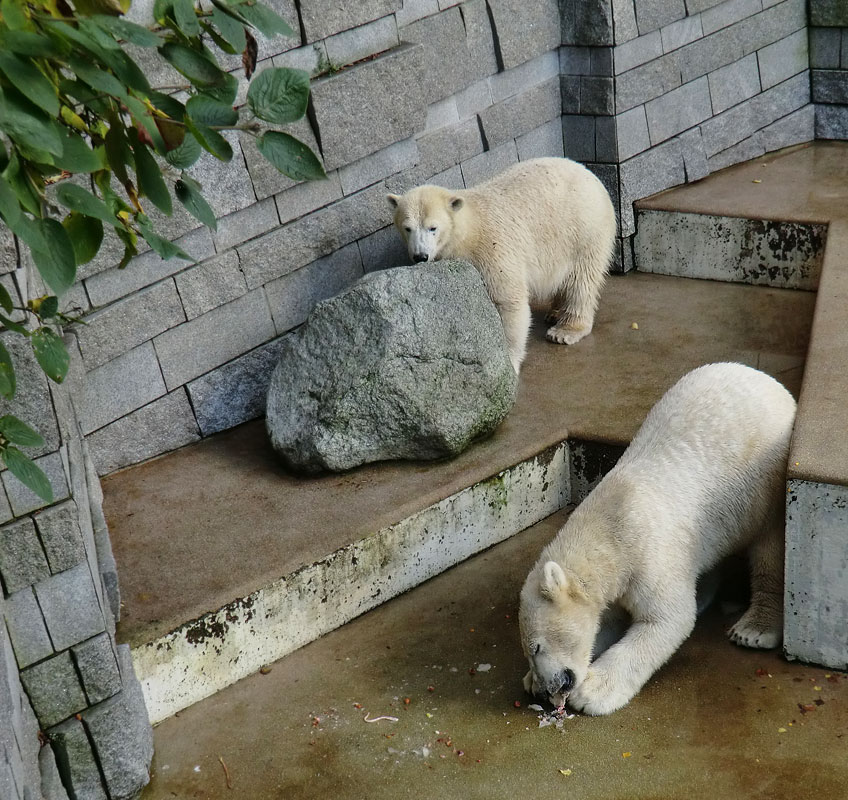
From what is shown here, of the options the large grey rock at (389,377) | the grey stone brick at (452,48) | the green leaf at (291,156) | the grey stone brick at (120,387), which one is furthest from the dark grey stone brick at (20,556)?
the grey stone brick at (452,48)

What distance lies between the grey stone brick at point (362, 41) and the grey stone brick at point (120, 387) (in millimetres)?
1618

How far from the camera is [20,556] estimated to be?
2.90 metres

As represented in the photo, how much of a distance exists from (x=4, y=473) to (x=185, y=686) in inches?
49.9

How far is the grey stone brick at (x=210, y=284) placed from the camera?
4586 mm

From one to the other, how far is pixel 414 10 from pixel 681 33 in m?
1.90

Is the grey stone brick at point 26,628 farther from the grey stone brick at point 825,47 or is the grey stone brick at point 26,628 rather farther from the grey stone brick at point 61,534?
the grey stone brick at point 825,47

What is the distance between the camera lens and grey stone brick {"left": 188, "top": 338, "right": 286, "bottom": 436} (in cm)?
479

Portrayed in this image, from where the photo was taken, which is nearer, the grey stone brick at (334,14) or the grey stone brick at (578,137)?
the grey stone brick at (334,14)

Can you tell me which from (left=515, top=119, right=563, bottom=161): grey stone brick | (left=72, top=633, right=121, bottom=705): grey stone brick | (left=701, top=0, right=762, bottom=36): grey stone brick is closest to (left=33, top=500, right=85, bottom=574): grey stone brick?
(left=72, top=633, right=121, bottom=705): grey stone brick

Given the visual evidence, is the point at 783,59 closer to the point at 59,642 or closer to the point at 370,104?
the point at 370,104

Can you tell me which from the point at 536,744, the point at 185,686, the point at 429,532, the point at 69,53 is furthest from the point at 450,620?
the point at 69,53

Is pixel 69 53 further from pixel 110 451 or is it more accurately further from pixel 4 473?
pixel 110 451

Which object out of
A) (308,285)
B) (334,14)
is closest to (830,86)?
(334,14)

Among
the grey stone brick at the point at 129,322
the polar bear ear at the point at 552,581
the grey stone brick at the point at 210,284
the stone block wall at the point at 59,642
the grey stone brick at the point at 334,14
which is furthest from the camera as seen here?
the grey stone brick at the point at 334,14
